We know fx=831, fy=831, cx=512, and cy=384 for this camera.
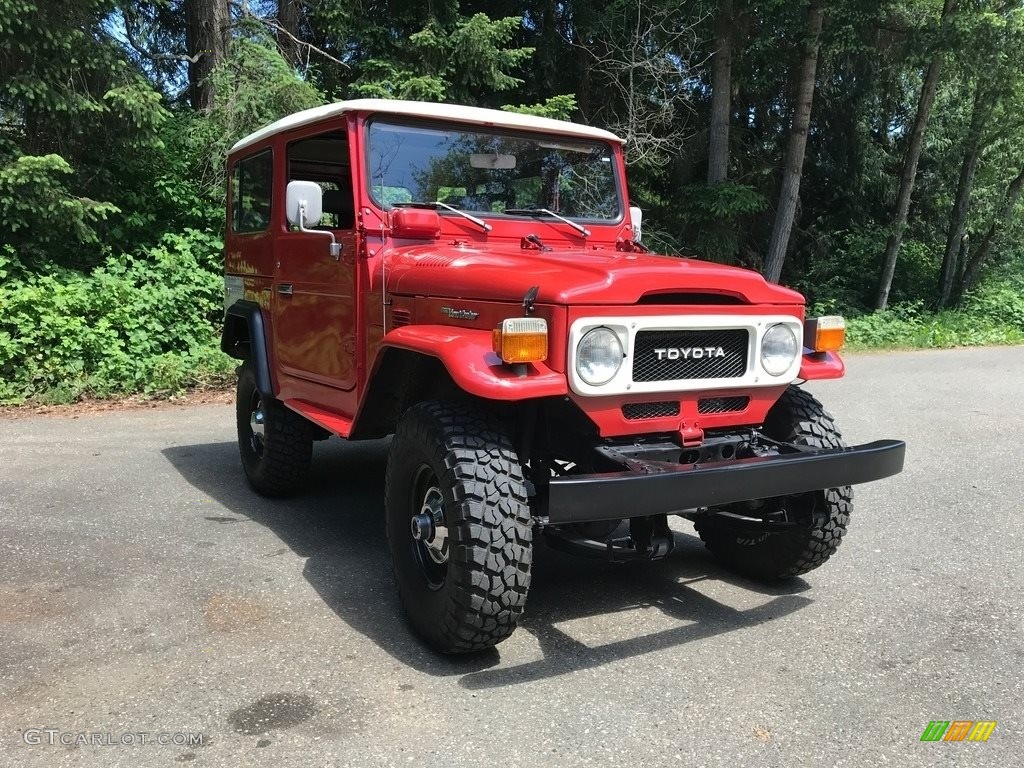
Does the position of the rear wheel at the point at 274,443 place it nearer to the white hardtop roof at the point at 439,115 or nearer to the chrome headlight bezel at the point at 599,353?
the white hardtop roof at the point at 439,115

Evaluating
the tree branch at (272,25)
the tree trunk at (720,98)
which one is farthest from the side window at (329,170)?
the tree trunk at (720,98)

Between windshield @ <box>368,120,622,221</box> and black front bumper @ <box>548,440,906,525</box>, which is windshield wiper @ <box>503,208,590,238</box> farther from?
black front bumper @ <box>548,440,906,525</box>

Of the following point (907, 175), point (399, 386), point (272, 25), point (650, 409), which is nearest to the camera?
point (650, 409)

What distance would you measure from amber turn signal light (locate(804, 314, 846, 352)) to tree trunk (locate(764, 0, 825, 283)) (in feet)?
37.7

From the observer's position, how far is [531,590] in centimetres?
380

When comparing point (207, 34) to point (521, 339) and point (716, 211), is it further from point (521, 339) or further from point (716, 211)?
point (521, 339)

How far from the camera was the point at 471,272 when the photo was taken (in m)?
3.36

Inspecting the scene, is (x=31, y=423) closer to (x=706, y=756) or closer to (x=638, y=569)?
(x=638, y=569)

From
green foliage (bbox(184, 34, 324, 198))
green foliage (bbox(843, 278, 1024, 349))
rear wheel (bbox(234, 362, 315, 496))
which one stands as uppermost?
green foliage (bbox(184, 34, 324, 198))

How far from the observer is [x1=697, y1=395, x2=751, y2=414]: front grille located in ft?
11.1

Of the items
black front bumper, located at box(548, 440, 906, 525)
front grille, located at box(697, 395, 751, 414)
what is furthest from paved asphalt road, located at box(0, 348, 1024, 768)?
front grille, located at box(697, 395, 751, 414)

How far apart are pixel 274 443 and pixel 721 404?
2.75 m


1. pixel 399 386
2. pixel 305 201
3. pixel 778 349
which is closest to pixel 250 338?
pixel 305 201

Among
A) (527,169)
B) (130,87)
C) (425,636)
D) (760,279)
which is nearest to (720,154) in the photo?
(130,87)
